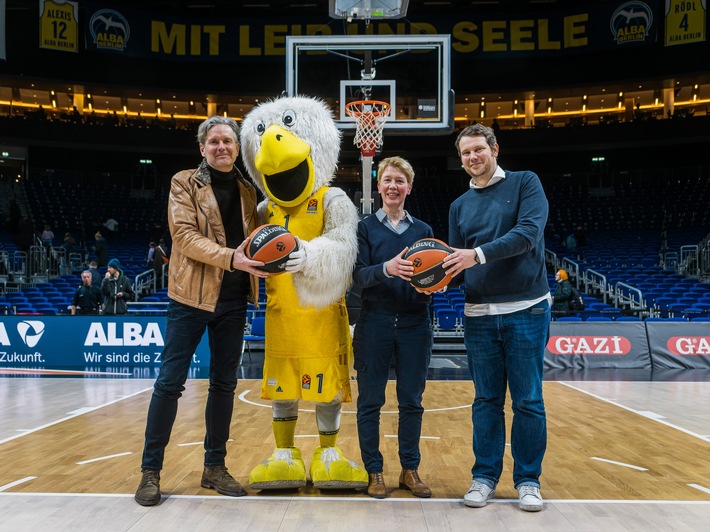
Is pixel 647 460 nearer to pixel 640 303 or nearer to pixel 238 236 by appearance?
pixel 238 236

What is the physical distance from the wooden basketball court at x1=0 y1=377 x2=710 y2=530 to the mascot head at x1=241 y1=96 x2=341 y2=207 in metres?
1.71

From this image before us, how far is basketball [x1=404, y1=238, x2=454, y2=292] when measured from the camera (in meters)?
3.22

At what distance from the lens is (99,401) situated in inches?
279

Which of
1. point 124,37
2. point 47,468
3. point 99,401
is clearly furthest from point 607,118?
point 47,468

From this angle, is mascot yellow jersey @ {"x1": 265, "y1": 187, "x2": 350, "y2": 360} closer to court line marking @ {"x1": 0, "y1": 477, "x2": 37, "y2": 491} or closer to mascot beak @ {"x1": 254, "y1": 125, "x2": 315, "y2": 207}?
mascot beak @ {"x1": 254, "y1": 125, "x2": 315, "y2": 207}

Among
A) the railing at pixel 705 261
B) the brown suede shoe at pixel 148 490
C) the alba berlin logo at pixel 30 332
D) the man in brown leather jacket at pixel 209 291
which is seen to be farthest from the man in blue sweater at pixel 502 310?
the railing at pixel 705 261

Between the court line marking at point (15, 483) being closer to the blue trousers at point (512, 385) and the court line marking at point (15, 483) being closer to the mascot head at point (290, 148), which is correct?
the mascot head at point (290, 148)

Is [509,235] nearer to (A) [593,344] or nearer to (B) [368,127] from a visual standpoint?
(B) [368,127]

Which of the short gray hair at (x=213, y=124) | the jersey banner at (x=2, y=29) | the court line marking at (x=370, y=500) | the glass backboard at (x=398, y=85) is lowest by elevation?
the court line marking at (x=370, y=500)

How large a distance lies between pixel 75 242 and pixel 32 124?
6481 millimetres

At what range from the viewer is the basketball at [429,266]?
3223 mm

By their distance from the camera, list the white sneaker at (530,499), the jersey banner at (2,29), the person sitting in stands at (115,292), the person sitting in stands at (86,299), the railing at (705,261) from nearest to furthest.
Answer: the white sneaker at (530,499)
the person sitting in stands at (115,292)
the person sitting in stands at (86,299)
the railing at (705,261)
the jersey banner at (2,29)

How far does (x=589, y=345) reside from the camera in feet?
34.4

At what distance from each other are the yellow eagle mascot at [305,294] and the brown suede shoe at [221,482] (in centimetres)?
10
